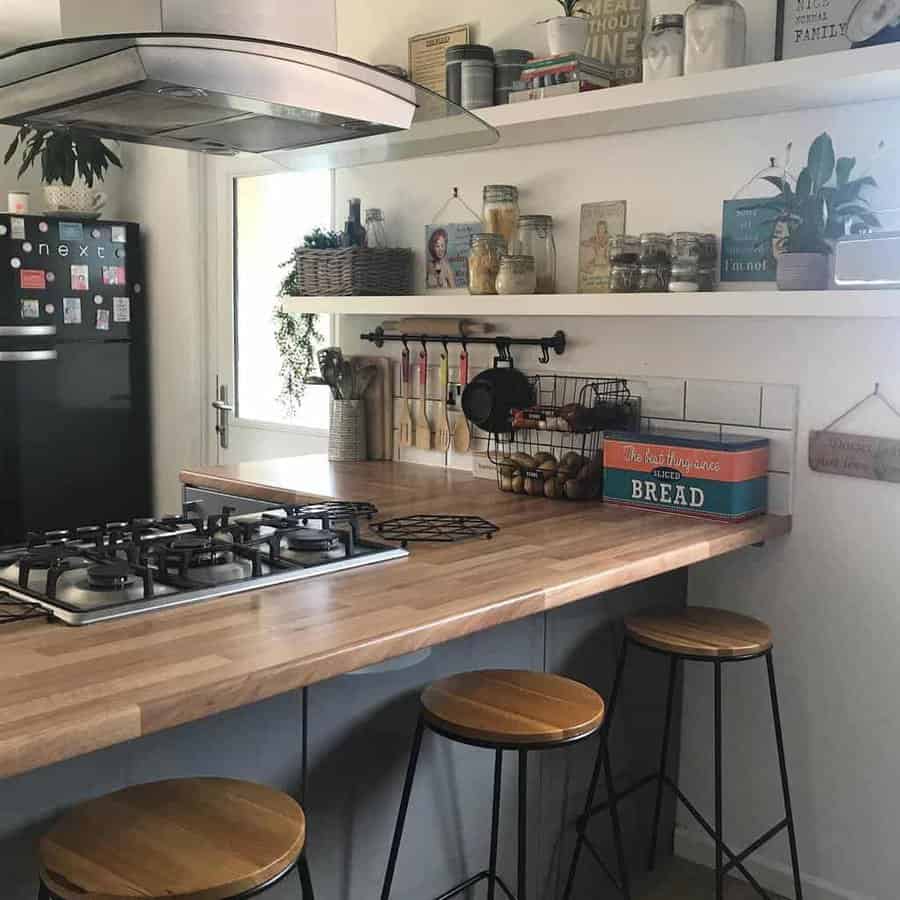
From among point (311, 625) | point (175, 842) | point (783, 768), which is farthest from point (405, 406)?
point (175, 842)

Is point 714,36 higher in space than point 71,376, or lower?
higher

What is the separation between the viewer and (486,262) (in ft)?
9.60

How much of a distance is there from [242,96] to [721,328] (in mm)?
1371

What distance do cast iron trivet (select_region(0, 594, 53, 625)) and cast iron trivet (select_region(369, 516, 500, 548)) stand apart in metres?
0.74

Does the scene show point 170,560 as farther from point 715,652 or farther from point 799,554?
point 799,554

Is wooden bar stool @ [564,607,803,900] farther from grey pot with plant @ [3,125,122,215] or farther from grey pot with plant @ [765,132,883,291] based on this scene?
grey pot with plant @ [3,125,122,215]

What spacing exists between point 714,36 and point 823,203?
440 mm

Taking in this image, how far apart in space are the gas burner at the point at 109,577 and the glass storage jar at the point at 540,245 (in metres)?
1.51

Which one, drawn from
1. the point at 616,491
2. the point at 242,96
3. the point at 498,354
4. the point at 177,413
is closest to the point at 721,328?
the point at 616,491

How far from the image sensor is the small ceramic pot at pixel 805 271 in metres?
2.33

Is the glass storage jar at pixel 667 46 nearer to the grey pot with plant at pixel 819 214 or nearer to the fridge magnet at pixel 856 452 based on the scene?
the grey pot with plant at pixel 819 214

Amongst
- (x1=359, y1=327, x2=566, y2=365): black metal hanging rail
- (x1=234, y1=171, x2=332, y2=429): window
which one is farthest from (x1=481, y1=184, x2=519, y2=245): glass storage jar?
(x1=234, y1=171, x2=332, y2=429): window

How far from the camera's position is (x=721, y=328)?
2.67 m

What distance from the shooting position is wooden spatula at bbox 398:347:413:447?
339 centimetres
